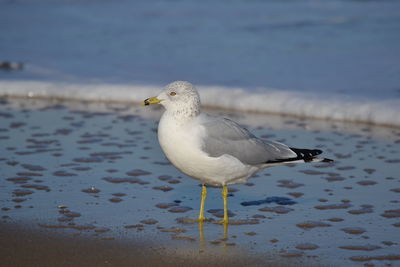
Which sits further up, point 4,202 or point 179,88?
point 179,88

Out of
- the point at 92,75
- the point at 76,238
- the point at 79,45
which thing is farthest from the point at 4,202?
the point at 79,45

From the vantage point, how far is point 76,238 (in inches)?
210

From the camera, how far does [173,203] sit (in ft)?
20.7

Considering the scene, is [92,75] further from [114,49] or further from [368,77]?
[368,77]

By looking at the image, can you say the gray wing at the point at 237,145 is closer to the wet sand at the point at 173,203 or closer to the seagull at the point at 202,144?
the seagull at the point at 202,144

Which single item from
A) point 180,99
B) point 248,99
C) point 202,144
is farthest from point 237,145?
point 248,99

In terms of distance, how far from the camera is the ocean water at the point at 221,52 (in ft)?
35.3

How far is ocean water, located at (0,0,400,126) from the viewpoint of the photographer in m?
10.8

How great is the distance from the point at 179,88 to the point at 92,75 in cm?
708

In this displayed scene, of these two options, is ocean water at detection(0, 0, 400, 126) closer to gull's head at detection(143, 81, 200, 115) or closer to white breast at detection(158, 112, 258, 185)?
white breast at detection(158, 112, 258, 185)

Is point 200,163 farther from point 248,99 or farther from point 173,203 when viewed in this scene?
point 248,99

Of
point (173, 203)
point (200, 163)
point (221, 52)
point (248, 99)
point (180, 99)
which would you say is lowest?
point (173, 203)

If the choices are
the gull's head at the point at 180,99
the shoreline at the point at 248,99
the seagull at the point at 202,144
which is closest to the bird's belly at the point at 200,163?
the seagull at the point at 202,144

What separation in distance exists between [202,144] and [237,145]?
406mm
